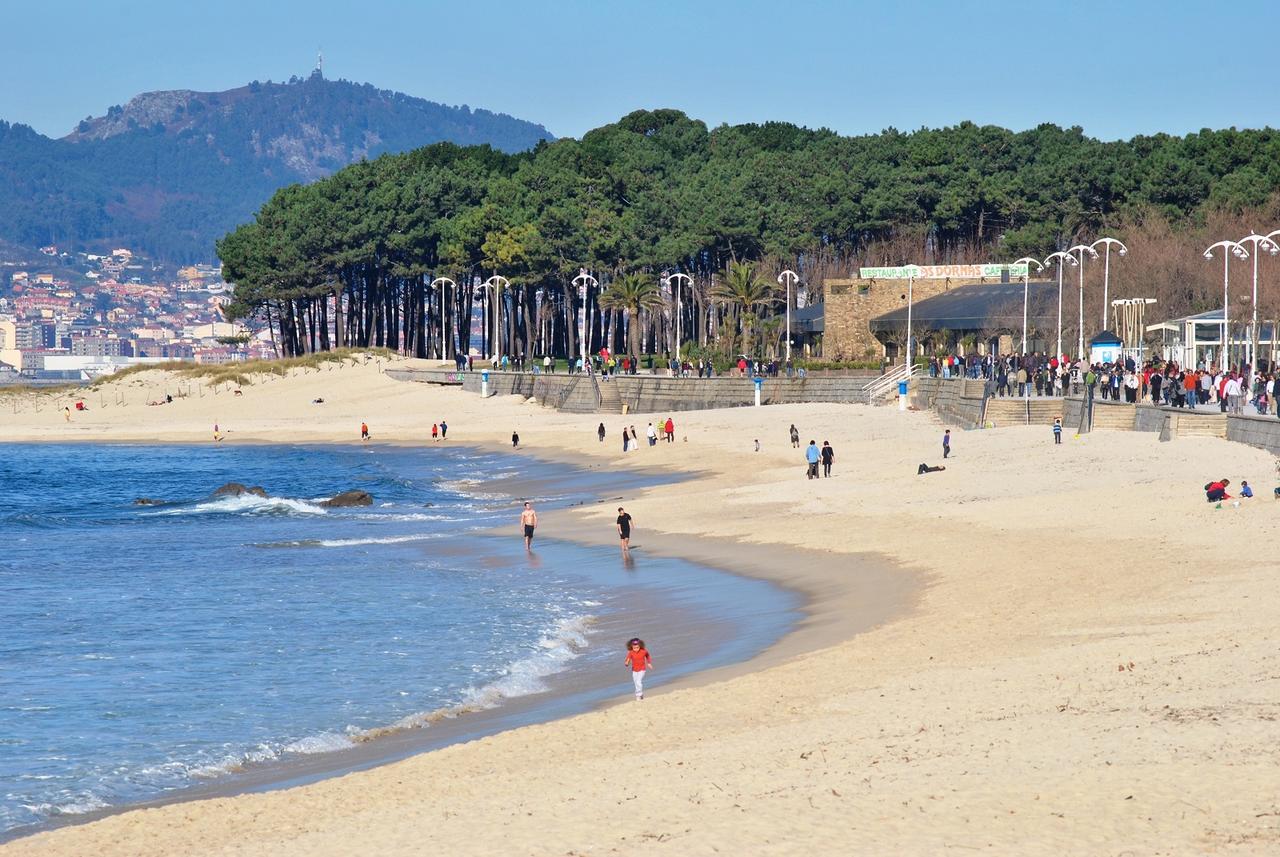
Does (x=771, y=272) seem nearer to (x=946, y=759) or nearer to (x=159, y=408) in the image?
(x=159, y=408)

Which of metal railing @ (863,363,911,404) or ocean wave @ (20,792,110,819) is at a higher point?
metal railing @ (863,363,911,404)

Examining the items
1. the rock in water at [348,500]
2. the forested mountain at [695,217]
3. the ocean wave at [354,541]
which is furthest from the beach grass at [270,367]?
the ocean wave at [354,541]

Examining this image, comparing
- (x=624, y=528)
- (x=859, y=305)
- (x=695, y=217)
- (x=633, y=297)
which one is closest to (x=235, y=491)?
(x=624, y=528)

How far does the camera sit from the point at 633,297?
99.1 meters

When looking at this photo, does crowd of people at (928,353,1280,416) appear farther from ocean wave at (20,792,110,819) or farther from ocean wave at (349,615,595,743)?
ocean wave at (20,792,110,819)

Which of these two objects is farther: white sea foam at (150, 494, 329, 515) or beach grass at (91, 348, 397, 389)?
beach grass at (91, 348, 397, 389)

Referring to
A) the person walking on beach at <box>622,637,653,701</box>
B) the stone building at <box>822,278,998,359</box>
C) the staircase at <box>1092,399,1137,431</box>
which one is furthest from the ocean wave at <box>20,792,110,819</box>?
the stone building at <box>822,278,998,359</box>

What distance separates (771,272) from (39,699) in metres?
91.0

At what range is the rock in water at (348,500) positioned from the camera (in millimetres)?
45688

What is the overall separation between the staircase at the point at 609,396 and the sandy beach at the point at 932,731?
165 feet

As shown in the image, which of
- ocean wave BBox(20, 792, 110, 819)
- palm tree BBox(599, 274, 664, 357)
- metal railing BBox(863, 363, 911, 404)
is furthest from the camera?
palm tree BBox(599, 274, 664, 357)

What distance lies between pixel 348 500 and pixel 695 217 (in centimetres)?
6738

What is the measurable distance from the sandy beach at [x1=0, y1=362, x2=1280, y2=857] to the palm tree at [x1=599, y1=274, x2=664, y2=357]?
68.3 meters

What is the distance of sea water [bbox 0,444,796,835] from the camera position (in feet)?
55.3
